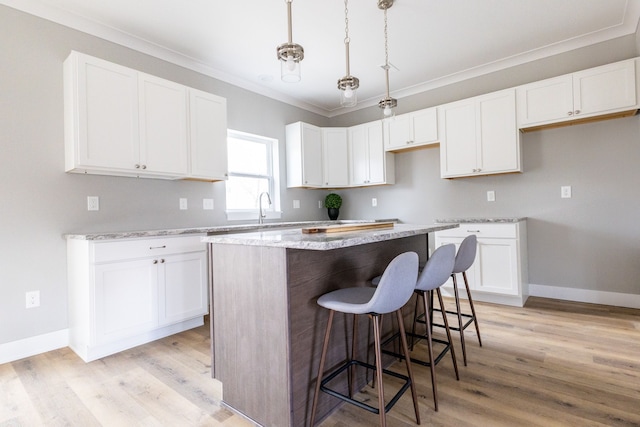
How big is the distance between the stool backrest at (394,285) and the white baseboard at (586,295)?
2.95m

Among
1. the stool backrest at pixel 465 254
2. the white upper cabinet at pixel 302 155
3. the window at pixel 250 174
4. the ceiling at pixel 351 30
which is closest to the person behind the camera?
the stool backrest at pixel 465 254

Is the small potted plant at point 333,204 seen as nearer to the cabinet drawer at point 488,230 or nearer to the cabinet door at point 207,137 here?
the cabinet drawer at point 488,230

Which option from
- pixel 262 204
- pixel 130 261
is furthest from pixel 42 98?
pixel 262 204

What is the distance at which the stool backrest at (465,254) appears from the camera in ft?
7.16

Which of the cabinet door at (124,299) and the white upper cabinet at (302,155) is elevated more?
the white upper cabinet at (302,155)

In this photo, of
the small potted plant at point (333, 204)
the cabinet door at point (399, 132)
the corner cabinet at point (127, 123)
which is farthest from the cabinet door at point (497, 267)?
the corner cabinet at point (127, 123)

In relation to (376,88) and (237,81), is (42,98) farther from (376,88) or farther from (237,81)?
(376,88)

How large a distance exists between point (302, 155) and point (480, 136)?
7.18ft

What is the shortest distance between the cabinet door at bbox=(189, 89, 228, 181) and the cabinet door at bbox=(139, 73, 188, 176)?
8 centimetres

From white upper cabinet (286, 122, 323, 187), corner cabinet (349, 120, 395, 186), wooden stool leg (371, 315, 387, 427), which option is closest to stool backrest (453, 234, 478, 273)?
wooden stool leg (371, 315, 387, 427)

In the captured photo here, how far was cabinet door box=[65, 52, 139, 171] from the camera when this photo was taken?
7.91 ft

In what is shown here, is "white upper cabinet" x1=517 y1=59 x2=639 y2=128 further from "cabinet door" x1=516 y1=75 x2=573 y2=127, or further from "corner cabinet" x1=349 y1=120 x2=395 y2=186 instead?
"corner cabinet" x1=349 y1=120 x2=395 y2=186

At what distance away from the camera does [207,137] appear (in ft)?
10.6

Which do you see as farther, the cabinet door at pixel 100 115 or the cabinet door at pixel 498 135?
the cabinet door at pixel 498 135
